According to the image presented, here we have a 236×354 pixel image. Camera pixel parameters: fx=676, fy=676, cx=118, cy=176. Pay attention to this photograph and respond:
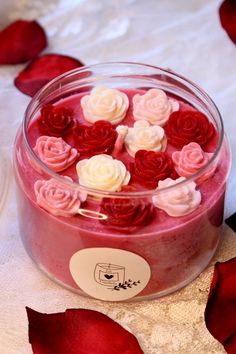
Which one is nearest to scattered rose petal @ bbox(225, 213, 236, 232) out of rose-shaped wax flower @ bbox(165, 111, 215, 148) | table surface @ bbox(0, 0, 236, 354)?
table surface @ bbox(0, 0, 236, 354)

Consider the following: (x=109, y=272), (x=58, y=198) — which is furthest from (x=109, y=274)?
(x=58, y=198)

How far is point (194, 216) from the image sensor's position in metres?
0.78

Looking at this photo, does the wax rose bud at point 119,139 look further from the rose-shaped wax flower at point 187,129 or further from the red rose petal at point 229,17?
the red rose petal at point 229,17

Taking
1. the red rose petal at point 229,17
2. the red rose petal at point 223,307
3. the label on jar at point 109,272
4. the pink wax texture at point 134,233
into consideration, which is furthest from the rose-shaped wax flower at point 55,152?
the red rose petal at point 229,17

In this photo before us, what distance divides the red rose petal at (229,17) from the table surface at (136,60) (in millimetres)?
13

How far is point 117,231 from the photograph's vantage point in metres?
0.75

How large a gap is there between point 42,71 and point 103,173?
419 mm

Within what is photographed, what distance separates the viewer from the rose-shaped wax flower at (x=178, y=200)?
30.0 inches

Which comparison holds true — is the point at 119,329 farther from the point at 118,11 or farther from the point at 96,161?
the point at 118,11

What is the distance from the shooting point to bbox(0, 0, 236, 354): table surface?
818 mm

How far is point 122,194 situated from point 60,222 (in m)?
0.08

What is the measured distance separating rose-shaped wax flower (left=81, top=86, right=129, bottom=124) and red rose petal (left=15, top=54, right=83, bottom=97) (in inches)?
9.8

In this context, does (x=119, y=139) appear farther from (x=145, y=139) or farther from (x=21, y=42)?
(x=21, y=42)

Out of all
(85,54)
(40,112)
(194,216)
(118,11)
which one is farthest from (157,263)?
(118,11)
